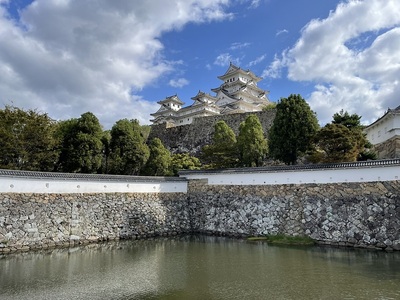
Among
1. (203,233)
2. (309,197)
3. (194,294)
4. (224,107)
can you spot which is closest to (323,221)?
(309,197)

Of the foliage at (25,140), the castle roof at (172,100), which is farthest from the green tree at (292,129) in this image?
the castle roof at (172,100)

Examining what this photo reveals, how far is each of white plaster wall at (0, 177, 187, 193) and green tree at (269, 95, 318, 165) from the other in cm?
596

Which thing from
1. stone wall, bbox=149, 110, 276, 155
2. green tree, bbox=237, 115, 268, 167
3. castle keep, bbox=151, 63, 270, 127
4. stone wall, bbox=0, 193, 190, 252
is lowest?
stone wall, bbox=0, 193, 190, 252

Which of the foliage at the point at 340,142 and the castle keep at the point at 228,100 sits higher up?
the castle keep at the point at 228,100

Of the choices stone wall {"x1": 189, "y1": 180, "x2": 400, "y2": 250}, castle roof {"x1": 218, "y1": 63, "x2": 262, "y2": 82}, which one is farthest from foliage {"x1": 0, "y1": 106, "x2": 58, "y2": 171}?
castle roof {"x1": 218, "y1": 63, "x2": 262, "y2": 82}

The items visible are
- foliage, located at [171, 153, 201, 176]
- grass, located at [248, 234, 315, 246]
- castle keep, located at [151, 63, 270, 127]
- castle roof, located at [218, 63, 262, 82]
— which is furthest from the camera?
castle roof, located at [218, 63, 262, 82]

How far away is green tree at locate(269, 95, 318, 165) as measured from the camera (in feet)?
57.2

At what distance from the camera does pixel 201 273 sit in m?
8.39

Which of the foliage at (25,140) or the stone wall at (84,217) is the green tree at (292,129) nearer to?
the stone wall at (84,217)

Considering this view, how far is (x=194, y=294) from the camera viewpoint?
22.2 feet

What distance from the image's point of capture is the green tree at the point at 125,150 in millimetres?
18266

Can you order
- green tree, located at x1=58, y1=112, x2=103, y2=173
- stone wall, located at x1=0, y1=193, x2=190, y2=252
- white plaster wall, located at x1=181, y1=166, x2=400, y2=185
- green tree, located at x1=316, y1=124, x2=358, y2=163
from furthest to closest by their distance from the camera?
green tree, located at x1=58, y1=112, x2=103, y2=173 < green tree, located at x1=316, y1=124, x2=358, y2=163 < white plaster wall, located at x1=181, y1=166, x2=400, y2=185 < stone wall, located at x1=0, y1=193, x2=190, y2=252

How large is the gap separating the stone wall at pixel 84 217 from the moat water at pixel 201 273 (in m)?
0.89

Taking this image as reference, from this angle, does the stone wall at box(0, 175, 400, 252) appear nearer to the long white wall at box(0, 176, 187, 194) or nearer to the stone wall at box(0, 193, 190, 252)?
the stone wall at box(0, 193, 190, 252)
